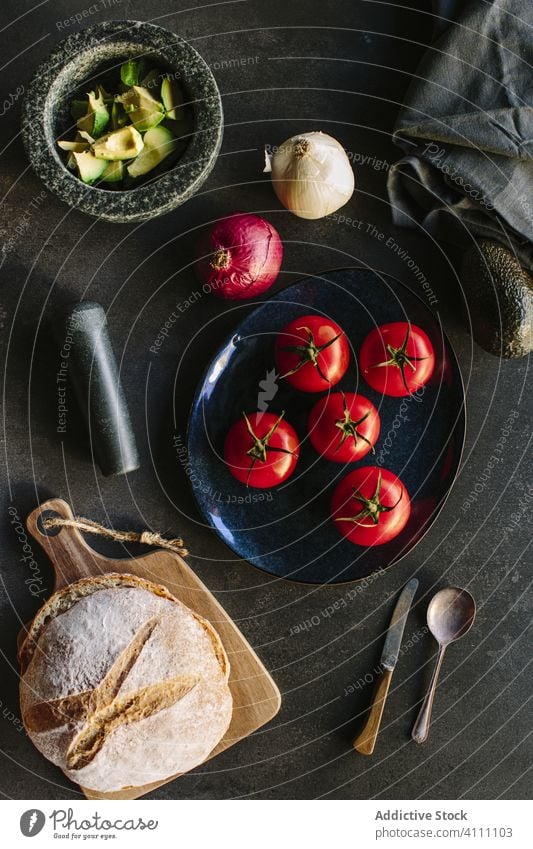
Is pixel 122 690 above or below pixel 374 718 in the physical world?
above

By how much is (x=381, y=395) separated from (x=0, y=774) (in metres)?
0.83

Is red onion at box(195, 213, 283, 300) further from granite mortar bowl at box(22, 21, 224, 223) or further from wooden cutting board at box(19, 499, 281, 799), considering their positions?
wooden cutting board at box(19, 499, 281, 799)

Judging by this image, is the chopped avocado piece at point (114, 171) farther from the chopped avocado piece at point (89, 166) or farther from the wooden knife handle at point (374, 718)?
the wooden knife handle at point (374, 718)

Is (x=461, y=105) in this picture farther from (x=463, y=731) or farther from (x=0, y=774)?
(x=0, y=774)

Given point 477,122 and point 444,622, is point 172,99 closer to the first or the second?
point 477,122

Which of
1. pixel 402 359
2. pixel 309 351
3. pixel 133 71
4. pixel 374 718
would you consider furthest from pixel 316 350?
pixel 374 718

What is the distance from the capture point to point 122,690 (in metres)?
0.94

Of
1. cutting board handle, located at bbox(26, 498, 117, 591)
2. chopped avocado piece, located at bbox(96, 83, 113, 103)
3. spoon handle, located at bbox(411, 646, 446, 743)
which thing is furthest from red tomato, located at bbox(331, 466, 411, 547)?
chopped avocado piece, located at bbox(96, 83, 113, 103)

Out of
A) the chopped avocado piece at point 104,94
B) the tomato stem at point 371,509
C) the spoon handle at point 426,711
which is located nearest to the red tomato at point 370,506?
the tomato stem at point 371,509

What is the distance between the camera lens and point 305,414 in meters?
1.05

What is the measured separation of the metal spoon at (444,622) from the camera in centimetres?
108

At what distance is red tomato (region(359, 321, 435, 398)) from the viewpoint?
964mm

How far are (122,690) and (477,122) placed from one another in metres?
0.92

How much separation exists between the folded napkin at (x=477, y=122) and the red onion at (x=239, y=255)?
21 cm
